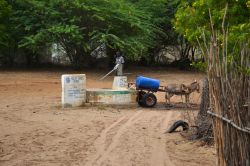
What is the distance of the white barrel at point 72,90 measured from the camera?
16.4 metres

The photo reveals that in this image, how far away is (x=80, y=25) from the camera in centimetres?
2867

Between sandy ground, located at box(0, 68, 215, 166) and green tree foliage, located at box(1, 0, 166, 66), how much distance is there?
8.22 m

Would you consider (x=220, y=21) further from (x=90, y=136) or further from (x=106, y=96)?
(x=106, y=96)

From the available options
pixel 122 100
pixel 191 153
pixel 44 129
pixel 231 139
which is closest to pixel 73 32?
pixel 122 100

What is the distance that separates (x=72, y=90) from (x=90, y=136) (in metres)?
5.00

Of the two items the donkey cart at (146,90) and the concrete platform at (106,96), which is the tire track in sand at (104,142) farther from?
the donkey cart at (146,90)

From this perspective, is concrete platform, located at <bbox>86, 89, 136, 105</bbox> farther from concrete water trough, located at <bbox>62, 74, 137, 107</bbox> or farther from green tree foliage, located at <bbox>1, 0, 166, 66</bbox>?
green tree foliage, located at <bbox>1, 0, 166, 66</bbox>

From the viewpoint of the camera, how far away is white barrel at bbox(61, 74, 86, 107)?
16438 mm

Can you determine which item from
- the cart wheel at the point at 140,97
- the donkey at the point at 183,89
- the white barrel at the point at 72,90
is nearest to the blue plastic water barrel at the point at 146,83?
the cart wheel at the point at 140,97

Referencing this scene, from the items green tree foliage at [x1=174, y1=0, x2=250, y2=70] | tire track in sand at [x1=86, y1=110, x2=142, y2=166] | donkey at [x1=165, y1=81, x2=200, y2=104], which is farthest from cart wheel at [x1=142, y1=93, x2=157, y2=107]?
green tree foliage at [x1=174, y1=0, x2=250, y2=70]

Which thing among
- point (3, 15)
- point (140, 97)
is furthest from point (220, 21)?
point (3, 15)

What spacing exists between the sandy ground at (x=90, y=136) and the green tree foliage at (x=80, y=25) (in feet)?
27.0

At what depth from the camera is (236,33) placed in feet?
26.9

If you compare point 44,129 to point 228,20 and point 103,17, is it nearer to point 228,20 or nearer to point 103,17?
point 228,20
